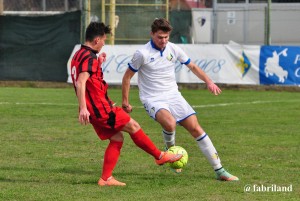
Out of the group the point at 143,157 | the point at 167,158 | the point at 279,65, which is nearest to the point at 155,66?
the point at 167,158

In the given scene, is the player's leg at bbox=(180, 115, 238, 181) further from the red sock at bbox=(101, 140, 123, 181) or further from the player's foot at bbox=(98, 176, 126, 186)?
the player's foot at bbox=(98, 176, 126, 186)

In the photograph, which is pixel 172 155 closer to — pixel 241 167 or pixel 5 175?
pixel 241 167

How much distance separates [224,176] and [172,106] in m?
0.99

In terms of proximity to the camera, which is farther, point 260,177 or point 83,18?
point 83,18

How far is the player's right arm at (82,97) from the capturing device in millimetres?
8219

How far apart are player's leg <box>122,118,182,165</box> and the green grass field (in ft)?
0.75

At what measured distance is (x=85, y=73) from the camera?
27.8 feet

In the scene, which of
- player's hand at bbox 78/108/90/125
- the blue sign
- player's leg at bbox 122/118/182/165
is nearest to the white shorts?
player's leg at bbox 122/118/182/165

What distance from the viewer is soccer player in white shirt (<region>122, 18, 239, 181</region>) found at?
9.20 metres

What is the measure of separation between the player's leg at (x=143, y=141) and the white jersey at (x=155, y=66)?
2.23ft

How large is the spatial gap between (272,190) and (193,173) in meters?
1.44

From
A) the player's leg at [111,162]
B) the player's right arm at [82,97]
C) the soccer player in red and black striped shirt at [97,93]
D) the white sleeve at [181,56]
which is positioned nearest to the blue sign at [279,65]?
the white sleeve at [181,56]

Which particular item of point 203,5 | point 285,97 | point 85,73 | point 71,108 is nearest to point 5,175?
point 85,73

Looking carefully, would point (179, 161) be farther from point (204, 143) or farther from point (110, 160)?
point (110, 160)
